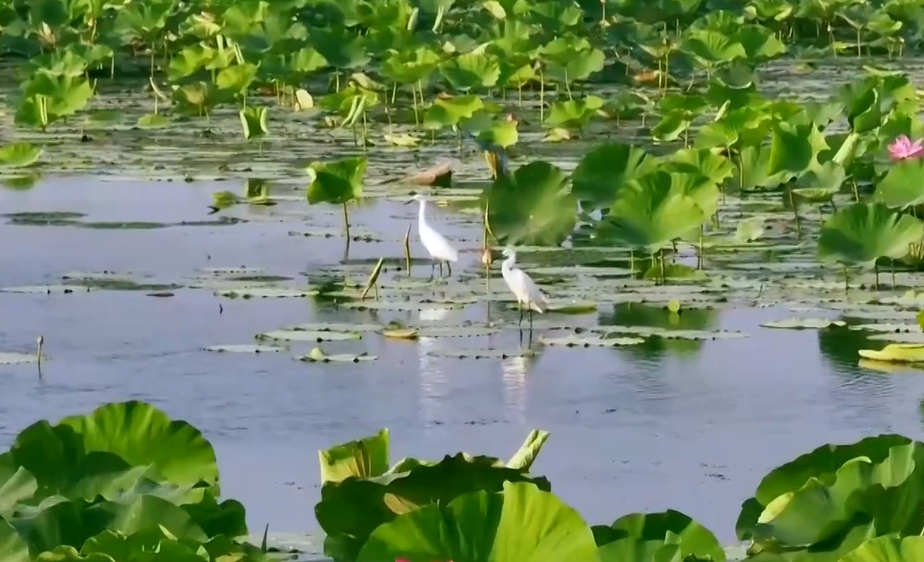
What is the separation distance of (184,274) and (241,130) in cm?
411

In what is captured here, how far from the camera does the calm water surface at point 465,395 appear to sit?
14.1 ft

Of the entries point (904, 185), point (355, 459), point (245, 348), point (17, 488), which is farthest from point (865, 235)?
point (17, 488)

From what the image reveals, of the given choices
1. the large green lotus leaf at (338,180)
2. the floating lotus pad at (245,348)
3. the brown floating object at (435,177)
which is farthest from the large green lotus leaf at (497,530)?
the brown floating object at (435,177)

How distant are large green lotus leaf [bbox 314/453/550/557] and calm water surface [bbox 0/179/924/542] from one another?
80cm

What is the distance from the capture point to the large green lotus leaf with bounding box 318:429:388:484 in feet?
10.9

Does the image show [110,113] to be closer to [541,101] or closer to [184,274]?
[541,101]

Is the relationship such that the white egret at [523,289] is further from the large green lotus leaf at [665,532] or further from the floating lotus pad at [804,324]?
the large green lotus leaf at [665,532]

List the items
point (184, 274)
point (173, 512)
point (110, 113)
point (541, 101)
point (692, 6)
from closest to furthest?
point (173, 512) → point (184, 274) → point (110, 113) → point (541, 101) → point (692, 6)

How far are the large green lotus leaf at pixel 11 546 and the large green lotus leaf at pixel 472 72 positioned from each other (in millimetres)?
8210

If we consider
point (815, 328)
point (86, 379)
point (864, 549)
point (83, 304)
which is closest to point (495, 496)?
point (864, 549)

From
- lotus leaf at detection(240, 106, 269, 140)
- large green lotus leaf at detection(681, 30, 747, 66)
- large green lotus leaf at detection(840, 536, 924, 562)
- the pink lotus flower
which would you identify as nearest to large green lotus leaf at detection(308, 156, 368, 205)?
the pink lotus flower

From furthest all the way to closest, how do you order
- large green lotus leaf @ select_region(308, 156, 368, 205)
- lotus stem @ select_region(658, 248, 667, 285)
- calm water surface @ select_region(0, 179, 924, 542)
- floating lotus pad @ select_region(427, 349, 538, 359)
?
large green lotus leaf @ select_region(308, 156, 368, 205) → lotus stem @ select_region(658, 248, 667, 285) → floating lotus pad @ select_region(427, 349, 538, 359) → calm water surface @ select_region(0, 179, 924, 542)

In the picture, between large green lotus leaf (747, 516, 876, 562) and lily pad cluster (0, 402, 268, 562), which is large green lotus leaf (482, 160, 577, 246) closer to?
lily pad cluster (0, 402, 268, 562)

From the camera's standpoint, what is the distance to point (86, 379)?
5.26 m
